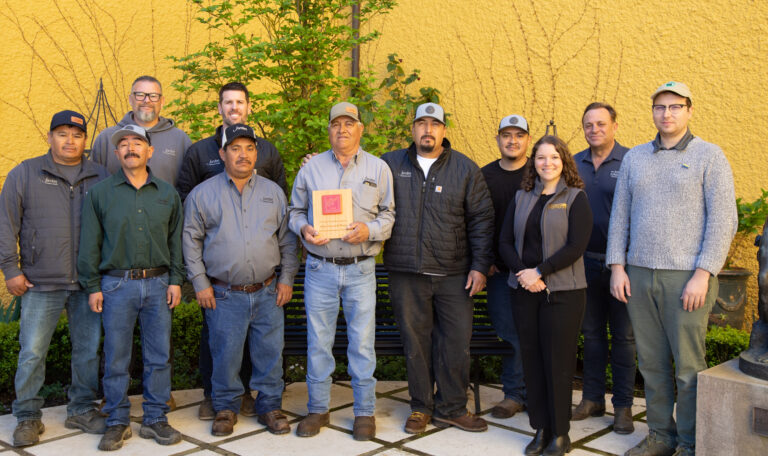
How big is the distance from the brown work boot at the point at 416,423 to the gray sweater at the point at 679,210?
160 cm

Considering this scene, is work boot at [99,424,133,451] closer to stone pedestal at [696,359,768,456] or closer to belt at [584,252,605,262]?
belt at [584,252,605,262]

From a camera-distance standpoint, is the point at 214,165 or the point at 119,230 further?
the point at 214,165

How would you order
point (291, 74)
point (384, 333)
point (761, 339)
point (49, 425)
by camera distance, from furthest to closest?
point (291, 74) → point (384, 333) → point (49, 425) → point (761, 339)

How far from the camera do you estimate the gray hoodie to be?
473 centimetres

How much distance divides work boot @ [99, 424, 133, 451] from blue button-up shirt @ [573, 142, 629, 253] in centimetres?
332

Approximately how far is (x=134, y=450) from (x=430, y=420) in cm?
194

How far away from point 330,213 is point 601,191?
1.90 metres

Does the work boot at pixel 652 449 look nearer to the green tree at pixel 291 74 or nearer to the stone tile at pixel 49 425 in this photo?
the green tree at pixel 291 74

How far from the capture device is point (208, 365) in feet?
15.3

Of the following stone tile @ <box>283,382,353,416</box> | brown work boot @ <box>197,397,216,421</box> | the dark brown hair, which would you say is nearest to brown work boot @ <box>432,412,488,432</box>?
stone tile @ <box>283,382,353,416</box>

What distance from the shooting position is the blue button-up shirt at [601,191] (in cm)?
446

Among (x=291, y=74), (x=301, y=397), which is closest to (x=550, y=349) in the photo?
(x=301, y=397)

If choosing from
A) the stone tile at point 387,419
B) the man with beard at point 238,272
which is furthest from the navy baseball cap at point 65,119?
the stone tile at point 387,419

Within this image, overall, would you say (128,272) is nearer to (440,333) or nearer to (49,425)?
(49,425)
